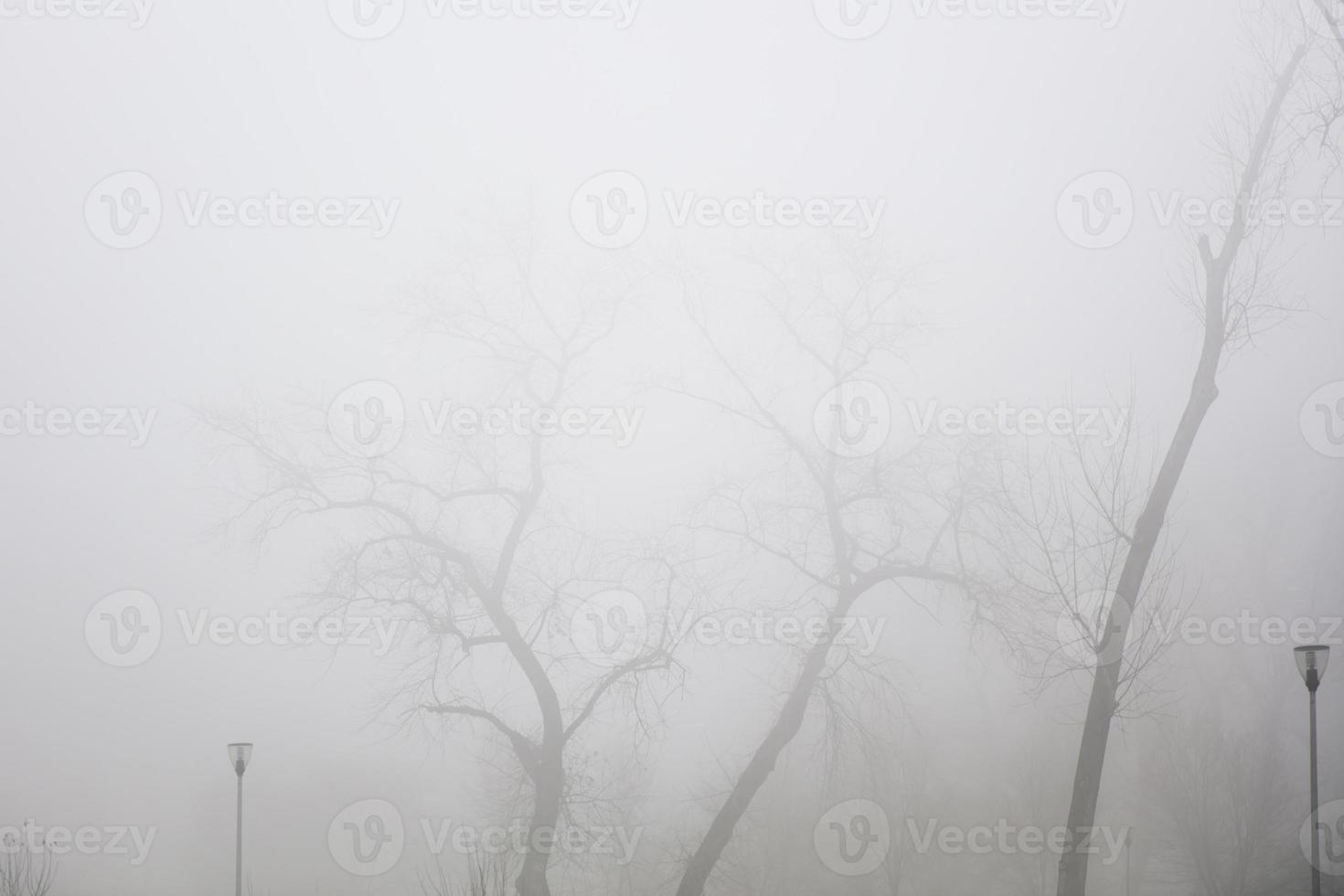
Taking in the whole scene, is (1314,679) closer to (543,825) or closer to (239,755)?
(543,825)

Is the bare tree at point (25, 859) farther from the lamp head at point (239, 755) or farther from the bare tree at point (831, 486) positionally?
the bare tree at point (831, 486)

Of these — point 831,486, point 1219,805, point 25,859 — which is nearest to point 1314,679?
point 831,486

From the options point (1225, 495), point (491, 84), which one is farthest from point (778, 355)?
point (491, 84)

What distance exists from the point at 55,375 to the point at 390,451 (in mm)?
13931

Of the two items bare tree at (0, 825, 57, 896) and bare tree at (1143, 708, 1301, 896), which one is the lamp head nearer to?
bare tree at (0, 825, 57, 896)

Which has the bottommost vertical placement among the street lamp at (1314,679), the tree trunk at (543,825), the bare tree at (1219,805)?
the bare tree at (1219,805)

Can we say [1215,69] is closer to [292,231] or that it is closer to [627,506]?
[627,506]


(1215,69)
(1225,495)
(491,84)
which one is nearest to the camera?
(1225,495)

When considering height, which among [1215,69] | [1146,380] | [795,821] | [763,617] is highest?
[1215,69]

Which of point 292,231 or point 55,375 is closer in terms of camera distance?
point 55,375

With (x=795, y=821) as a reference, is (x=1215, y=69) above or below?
above

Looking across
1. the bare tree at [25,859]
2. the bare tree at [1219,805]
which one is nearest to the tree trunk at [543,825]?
the bare tree at [25,859]

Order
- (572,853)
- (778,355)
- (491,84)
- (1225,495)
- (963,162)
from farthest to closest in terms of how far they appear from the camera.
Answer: (491,84), (963,162), (1225,495), (778,355), (572,853)

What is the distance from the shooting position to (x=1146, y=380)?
59.7ft
